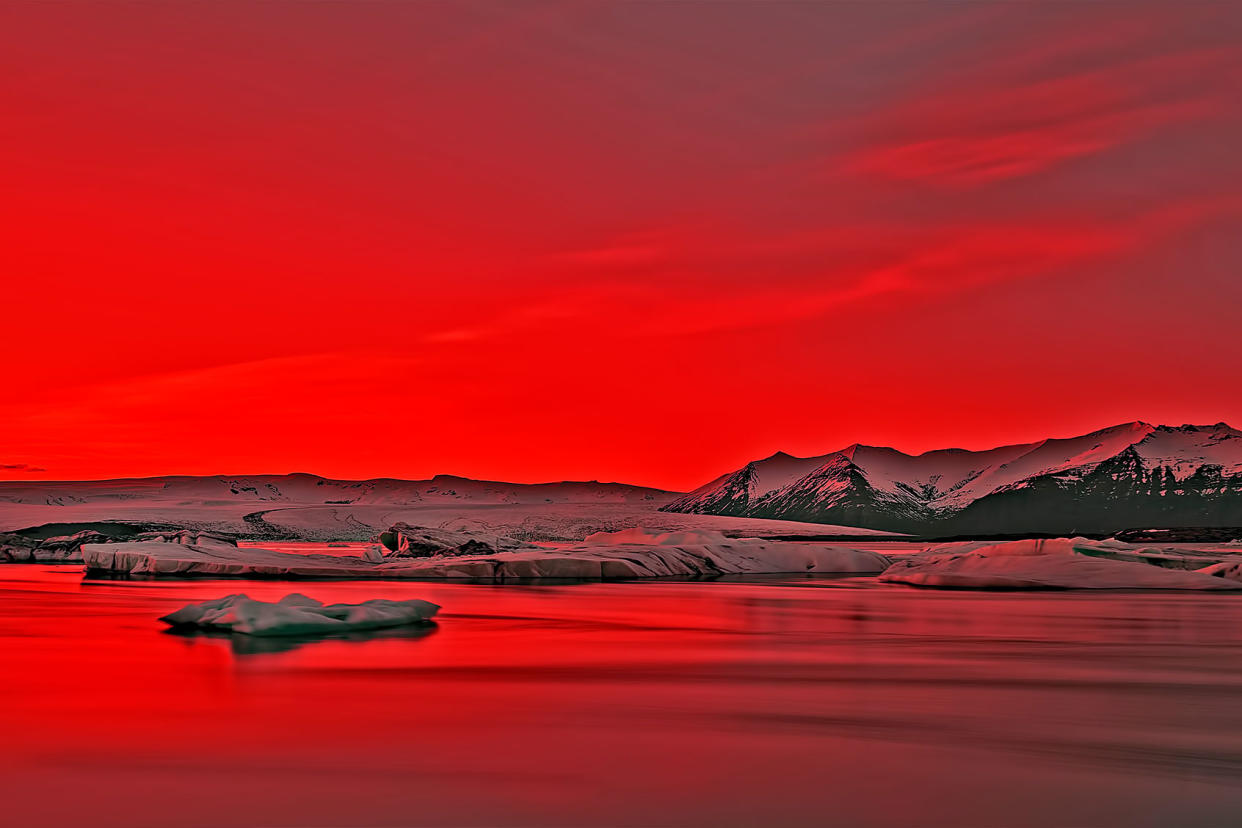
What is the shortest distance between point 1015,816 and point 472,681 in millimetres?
5849

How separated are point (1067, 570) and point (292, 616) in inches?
872

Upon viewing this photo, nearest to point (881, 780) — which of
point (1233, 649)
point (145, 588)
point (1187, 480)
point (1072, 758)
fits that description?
point (1072, 758)

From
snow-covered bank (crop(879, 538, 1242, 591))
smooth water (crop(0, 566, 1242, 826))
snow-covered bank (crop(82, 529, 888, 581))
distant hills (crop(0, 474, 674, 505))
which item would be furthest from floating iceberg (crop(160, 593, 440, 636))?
distant hills (crop(0, 474, 674, 505))

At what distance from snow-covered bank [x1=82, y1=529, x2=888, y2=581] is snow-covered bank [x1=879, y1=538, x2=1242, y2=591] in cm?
730

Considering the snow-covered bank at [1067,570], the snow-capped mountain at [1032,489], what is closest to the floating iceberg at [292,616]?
the snow-covered bank at [1067,570]

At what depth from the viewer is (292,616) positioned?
14.1 meters

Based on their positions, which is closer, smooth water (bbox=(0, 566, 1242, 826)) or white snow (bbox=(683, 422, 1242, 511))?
smooth water (bbox=(0, 566, 1242, 826))

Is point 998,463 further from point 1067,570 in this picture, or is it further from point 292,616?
point 292,616

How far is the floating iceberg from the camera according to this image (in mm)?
14125

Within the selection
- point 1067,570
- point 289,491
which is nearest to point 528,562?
point 1067,570

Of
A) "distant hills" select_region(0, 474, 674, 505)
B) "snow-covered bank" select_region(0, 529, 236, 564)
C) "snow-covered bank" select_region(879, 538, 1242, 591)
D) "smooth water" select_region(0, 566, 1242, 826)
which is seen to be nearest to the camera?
"smooth water" select_region(0, 566, 1242, 826)

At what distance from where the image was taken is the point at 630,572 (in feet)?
118

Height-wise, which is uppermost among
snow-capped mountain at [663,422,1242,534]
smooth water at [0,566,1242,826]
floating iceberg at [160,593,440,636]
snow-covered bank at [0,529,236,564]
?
snow-capped mountain at [663,422,1242,534]

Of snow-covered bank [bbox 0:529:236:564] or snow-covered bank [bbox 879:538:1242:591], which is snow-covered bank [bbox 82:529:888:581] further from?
snow-covered bank [bbox 0:529:236:564]
